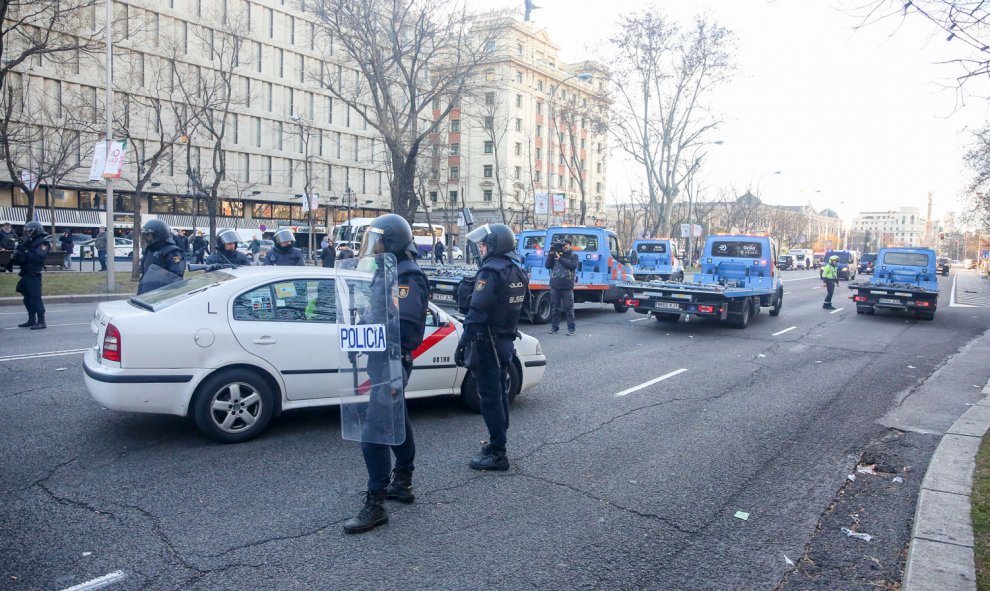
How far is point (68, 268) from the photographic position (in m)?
29.0

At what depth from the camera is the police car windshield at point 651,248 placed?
30117 mm

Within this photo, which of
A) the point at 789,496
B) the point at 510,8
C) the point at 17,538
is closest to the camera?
the point at 17,538

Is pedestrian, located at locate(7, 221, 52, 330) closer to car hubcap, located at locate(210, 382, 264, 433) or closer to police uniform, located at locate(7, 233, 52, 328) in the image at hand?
police uniform, located at locate(7, 233, 52, 328)

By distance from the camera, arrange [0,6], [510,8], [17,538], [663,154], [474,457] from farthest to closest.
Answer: [663,154], [510,8], [0,6], [474,457], [17,538]

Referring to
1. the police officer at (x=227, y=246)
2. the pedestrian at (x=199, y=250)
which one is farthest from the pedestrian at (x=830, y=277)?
the pedestrian at (x=199, y=250)

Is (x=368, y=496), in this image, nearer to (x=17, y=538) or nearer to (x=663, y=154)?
(x=17, y=538)

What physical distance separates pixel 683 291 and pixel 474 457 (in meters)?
9.84

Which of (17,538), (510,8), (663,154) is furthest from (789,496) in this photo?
(663,154)

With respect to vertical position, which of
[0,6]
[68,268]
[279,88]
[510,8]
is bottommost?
[68,268]

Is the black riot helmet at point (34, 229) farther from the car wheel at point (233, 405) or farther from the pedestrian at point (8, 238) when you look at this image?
the pedestrian at point (8, 238)

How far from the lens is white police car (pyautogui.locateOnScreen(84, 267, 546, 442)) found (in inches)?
214

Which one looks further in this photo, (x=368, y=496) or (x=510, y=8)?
(x=510, y=8)

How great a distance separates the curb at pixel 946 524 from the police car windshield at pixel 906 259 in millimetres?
16434

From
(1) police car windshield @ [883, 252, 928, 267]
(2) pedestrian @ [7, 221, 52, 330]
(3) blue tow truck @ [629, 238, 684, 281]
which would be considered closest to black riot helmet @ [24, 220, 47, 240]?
(2) pedestrian @ [7, 221, 52, 330]
